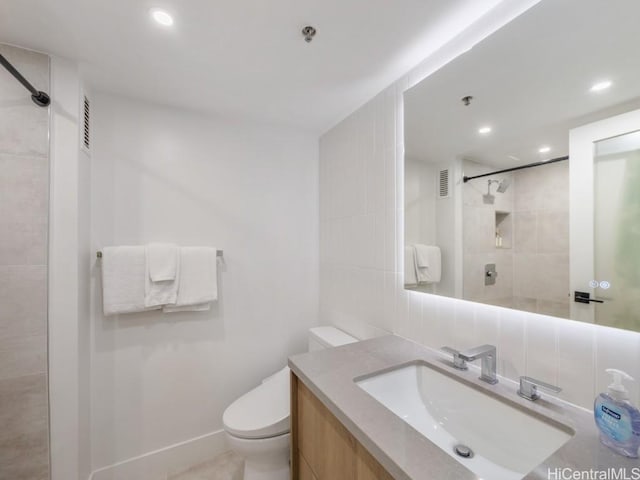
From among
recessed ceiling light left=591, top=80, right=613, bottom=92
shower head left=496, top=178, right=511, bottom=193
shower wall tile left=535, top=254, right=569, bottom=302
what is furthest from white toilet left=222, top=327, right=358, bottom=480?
recessed ceiling light left=591, top=80, right=613, bottom=92

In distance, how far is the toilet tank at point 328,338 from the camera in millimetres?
1572

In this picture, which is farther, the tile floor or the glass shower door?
the tile floor

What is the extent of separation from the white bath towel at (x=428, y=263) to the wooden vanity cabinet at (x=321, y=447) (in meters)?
0.70

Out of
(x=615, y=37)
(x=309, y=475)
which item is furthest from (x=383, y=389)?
(x=615, y=37)

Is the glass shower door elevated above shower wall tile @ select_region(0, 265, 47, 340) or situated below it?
above

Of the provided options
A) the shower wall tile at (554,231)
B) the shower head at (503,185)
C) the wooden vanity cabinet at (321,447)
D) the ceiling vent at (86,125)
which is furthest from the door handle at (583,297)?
the ceiling vent at (86,125)

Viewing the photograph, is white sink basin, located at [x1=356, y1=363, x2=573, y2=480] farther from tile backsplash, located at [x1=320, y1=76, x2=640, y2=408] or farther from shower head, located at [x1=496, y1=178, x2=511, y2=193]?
shower head, located at [x1=496, y1=178, x2=511, y2=193]

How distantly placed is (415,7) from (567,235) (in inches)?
35.4

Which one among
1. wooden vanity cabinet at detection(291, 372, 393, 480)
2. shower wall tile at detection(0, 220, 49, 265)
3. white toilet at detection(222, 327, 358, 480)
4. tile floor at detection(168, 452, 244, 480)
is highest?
shower wall tile at detection(0, 220, 49, 265)

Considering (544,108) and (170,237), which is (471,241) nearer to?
(544,108)

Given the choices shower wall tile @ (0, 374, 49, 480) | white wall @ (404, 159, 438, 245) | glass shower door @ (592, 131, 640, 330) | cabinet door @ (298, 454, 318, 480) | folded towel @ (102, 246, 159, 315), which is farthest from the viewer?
folded towel @ (102, 246, 159, 315)

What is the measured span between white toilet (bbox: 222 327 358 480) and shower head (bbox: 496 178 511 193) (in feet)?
4.37

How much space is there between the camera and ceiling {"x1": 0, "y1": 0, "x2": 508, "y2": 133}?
95cm

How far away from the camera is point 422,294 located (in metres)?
1.24
